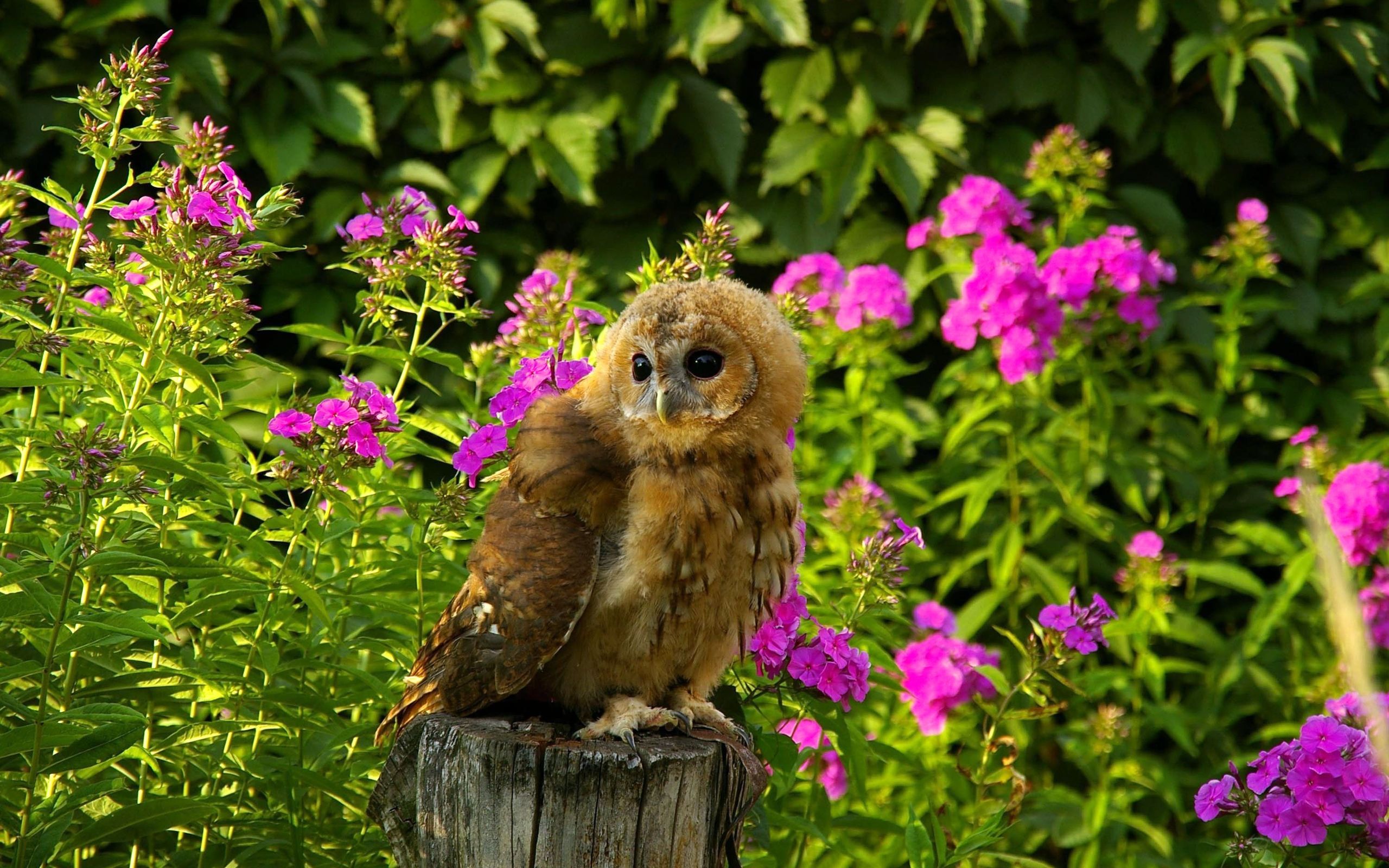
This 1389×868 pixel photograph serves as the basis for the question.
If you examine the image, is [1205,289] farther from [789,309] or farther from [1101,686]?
[789,309]

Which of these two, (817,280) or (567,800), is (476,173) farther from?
(567,800)

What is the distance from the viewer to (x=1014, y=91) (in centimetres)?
504

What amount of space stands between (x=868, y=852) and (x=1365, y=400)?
265cm

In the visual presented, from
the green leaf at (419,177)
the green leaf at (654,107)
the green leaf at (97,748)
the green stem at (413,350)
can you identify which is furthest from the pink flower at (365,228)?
the green leaf at (654,107)

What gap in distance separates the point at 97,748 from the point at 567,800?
2.55ft

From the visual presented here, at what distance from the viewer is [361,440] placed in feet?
7.68

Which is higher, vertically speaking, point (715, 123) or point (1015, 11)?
point (1015, 11)

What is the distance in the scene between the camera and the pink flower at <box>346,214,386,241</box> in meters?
2.70

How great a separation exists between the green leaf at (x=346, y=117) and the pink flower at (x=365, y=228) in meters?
2.07

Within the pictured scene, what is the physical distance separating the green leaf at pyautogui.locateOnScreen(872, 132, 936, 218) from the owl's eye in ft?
Answer: 9.14

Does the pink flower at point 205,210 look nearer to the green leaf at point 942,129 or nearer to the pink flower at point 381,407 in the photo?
the pink flower at point 381,407

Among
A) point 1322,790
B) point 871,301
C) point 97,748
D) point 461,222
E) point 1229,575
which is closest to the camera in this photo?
point 97,748

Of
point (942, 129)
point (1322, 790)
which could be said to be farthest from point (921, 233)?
point (1322, 790)

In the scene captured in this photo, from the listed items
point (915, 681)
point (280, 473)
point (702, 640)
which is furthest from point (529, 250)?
point (702, 640)
